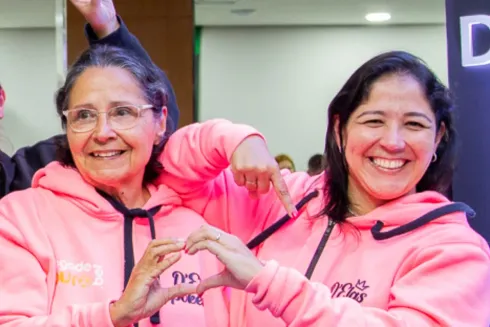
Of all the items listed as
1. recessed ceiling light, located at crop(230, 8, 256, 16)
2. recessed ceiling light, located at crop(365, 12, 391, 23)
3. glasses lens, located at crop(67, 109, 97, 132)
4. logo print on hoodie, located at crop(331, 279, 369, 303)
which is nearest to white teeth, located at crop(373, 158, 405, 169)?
logo print on hoodie, located at crop(331, 279, 369, 303)

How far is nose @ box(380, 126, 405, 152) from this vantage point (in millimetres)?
1495

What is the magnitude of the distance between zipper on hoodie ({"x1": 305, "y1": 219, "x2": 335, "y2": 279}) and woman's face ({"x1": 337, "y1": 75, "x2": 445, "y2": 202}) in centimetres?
11

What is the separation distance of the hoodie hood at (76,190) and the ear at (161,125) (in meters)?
0.15

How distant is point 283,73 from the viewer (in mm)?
6180

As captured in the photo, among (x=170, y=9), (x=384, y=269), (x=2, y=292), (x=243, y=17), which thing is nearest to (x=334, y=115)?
(x=384, y=269)

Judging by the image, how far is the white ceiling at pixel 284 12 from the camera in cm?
513

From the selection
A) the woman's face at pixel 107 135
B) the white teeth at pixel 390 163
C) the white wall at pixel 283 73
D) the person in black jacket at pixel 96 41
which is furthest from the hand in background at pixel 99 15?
the white wall at pixel 283 73

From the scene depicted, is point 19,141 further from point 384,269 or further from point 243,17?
point 384,269

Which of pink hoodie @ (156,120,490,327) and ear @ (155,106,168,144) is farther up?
ear @ (155,106,168,144)

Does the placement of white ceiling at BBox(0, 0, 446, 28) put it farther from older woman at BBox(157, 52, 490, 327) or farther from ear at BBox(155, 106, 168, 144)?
older woman at BBox(157, 52, 490, 327)

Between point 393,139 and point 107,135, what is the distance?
567 millimetres

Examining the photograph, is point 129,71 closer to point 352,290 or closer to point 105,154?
point 105,154

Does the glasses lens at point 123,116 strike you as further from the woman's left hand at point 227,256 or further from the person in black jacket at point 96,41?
the woman's left hand at point 227,256

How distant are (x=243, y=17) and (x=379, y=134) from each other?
14.9 ft
